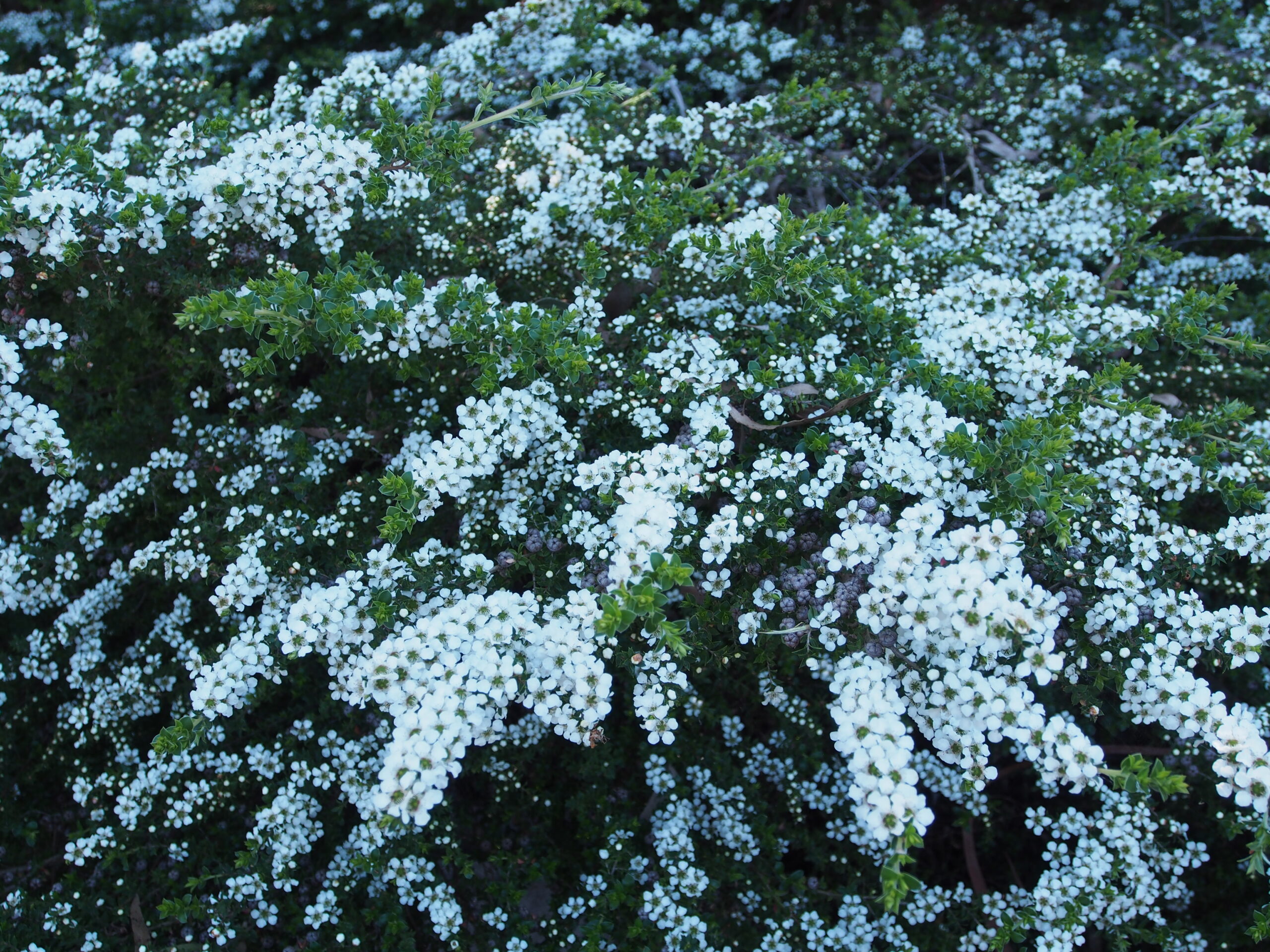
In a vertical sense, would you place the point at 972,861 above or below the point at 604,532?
below

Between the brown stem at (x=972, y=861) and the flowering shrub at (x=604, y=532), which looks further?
the brown stem at (x=972, y=861)

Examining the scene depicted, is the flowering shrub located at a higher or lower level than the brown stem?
higher

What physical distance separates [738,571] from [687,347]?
1.06 metres

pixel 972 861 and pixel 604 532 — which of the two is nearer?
pixel 604 532

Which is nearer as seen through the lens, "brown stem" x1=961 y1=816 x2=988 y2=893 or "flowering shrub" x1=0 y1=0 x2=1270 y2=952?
"flowering shrub" x1=0 y1=0 x2=1270 y2=952

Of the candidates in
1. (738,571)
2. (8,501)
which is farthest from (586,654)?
(8,501)

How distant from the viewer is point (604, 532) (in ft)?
11.5

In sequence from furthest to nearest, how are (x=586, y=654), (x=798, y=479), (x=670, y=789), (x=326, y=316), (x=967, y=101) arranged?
1. (x=967, y=101)
2. (x=670, y=789)
3. (x=798, y=479)
4. (x=326, y=316)
5. (x=586, y=654)

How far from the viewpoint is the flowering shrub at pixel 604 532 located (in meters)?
3.21

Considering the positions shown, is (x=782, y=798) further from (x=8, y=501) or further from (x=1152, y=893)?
(x=8, y=501)

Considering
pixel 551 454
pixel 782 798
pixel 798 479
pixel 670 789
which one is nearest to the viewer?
pixel 798 479

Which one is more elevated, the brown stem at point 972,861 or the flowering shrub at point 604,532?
the flowering shrub at point 604,532

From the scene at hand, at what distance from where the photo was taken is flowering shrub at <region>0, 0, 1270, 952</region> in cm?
321

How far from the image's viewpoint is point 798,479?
3.67 m
